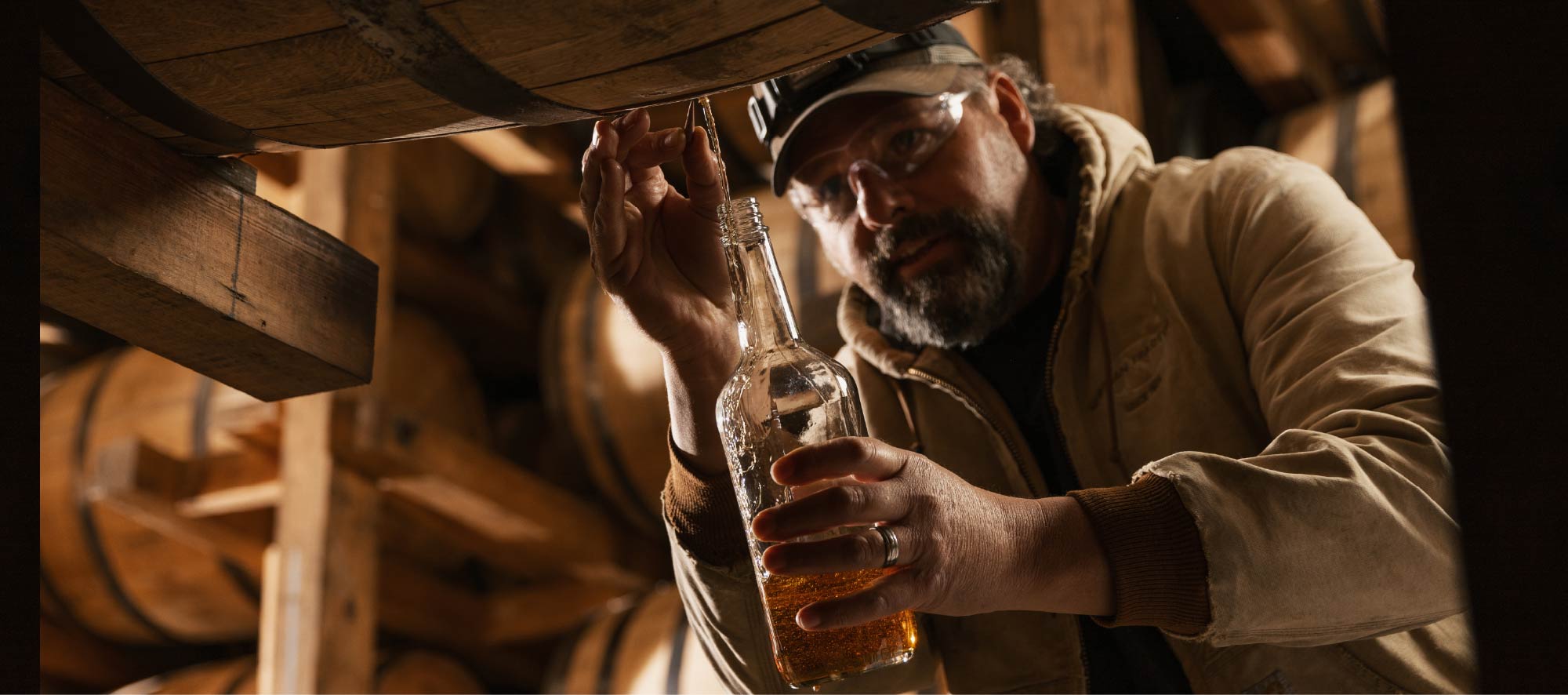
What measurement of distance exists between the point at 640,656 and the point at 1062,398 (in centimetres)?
144

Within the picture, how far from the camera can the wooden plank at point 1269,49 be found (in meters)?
3.21

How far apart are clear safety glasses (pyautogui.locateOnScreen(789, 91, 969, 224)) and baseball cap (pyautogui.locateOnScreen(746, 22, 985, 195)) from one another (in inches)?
1.2

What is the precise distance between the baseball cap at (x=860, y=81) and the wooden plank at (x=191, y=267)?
85cm

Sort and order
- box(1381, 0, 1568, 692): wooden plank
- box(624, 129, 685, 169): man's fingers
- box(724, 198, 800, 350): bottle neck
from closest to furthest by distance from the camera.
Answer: box(1381, 0, 1568, 692): wooden plank < box(724, 198, 800, 350): bottle neck < box(624, 129, 685, 169): man's fingers

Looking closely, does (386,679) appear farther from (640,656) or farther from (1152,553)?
(1152,553)

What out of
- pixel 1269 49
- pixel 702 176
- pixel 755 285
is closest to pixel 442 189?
pixel 1269 49

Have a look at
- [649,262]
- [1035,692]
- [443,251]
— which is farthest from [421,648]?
[649,262]

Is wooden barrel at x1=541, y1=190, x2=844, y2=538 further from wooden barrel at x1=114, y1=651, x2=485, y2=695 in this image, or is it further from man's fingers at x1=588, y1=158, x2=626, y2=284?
man's fingers at x1=588, y1=158, x2=626, y2=284

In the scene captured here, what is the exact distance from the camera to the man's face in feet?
6.48

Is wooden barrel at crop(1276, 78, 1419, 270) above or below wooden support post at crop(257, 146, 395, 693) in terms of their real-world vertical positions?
above

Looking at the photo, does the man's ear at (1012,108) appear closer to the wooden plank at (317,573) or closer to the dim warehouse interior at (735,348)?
the dim warehouse interior at (735,348)

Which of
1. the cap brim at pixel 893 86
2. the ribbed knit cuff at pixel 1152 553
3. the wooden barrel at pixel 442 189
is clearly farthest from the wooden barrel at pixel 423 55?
the wooden barrel at pixel 442 189

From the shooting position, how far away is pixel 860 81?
77.9 inches

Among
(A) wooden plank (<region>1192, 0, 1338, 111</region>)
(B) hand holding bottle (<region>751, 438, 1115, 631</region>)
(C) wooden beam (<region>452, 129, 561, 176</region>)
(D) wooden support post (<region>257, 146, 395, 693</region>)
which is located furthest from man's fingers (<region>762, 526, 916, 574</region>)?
(A) wooden plank (<region>1192, 0, 1338, 111</region>)
